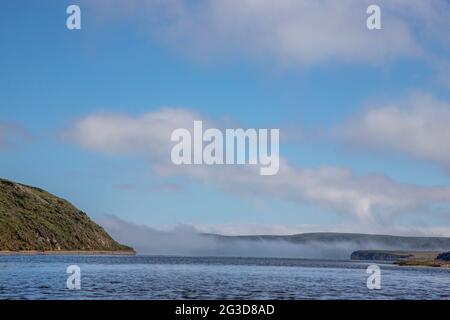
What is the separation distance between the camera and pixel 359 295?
105 m

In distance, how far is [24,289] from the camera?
96625mm
